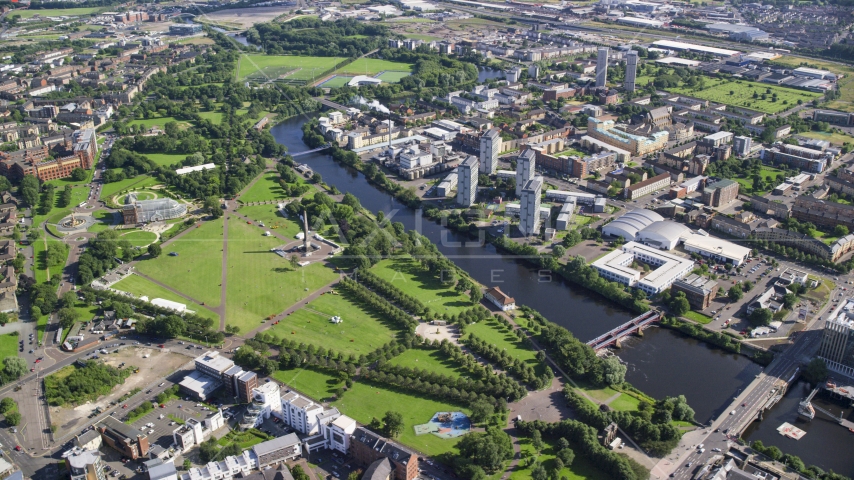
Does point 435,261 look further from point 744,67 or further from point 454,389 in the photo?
point 744,67

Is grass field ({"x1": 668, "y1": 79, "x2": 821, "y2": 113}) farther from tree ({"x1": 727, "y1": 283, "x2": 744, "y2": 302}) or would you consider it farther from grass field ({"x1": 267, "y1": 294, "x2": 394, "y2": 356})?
grass field ({"x1": 267, "y1": 294, "x2": 394, "y2": 356})

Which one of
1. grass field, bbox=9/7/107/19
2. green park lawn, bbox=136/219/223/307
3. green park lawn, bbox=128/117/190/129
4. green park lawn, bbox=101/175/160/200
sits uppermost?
grass field, bbox=9/7/107/19

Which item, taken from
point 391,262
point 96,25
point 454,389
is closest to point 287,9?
point 96,25

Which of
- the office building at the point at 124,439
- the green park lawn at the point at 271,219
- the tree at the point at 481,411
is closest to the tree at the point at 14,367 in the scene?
the office building at the point at 124,439

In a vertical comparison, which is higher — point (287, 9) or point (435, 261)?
point (287, 9)

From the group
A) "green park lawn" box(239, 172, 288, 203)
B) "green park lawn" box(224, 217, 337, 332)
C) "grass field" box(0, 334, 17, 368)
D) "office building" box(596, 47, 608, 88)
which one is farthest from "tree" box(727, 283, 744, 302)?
"office building" box(596, 47, 608, 88)

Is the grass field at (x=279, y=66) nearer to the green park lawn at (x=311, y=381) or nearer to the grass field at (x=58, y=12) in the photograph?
the grass field at (x=58, y=12)

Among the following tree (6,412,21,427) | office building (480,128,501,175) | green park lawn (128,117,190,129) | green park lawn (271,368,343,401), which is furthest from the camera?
green park lawn (128,117,190,129)
